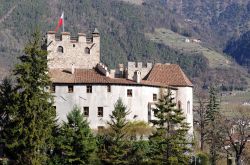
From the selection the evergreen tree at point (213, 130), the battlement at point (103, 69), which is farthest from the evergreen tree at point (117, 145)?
the evergreen tree at point (213, 130)

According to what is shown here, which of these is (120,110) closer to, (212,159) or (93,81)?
(93,81)

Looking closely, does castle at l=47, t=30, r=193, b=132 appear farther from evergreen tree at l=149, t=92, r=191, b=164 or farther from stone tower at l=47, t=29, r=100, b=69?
evergreen tree at l=149, t=92, r=191, b=164

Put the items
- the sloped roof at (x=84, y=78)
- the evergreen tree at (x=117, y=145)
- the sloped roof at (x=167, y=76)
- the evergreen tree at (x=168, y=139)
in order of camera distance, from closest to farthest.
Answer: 1. the evergreen tree at (x=168, y=139)
2. the evergreen tree at (x=117, y=145)
3. the sloped roof at (x=84, y=78)
4. the sloped roof at (x=167, y=76)

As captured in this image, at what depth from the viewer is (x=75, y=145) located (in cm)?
8119

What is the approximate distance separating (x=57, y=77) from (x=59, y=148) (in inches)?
611

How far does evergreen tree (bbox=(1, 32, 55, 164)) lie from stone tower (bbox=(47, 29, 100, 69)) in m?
20.9

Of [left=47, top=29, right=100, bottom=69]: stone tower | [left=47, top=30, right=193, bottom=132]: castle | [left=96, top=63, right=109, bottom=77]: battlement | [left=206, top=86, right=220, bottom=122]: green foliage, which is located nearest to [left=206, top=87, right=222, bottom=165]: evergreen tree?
[left=206, top=86, right=220, bottom=122]: green foliage

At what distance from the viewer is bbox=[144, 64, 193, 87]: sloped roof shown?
4028 inches

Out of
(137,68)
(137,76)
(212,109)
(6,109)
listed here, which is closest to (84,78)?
(137,76)

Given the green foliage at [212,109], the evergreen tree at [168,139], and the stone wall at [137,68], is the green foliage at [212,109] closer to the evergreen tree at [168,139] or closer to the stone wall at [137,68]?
the stone wall at [137,68]

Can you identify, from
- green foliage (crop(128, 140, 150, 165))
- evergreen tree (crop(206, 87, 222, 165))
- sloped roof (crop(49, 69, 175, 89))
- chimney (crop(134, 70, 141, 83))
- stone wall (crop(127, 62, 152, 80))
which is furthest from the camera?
evergreen tree (crop(206, 87, 222, 165))

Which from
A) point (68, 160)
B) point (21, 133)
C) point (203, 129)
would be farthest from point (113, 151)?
point (203, 129)

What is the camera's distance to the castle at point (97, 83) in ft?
305

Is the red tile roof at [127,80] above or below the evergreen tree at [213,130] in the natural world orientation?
above
